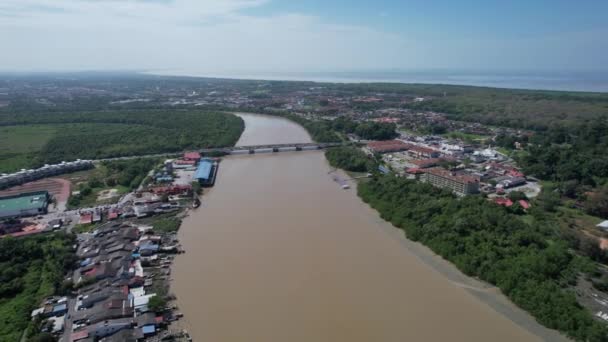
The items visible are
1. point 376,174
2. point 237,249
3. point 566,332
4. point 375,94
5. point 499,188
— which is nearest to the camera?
point 566,332

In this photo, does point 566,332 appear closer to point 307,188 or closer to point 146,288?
point 146,288

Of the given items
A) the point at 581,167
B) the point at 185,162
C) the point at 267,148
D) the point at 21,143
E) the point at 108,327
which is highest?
the point at 581,167

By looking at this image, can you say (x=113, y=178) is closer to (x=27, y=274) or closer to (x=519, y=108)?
(x=27, y=274)

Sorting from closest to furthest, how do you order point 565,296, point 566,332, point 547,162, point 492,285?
point 566,332 < point 565,296 < point 492,285 < point 547,162

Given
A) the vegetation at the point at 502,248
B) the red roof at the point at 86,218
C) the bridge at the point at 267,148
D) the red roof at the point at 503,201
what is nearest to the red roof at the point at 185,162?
the bridge at the point at 267,148

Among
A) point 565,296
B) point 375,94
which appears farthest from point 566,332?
point 375,94

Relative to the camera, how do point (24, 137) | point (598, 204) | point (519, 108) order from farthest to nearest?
point (519, 108) < point (24, 137) < point (598, 204)

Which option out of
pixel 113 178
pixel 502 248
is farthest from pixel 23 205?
pixel 502 248
